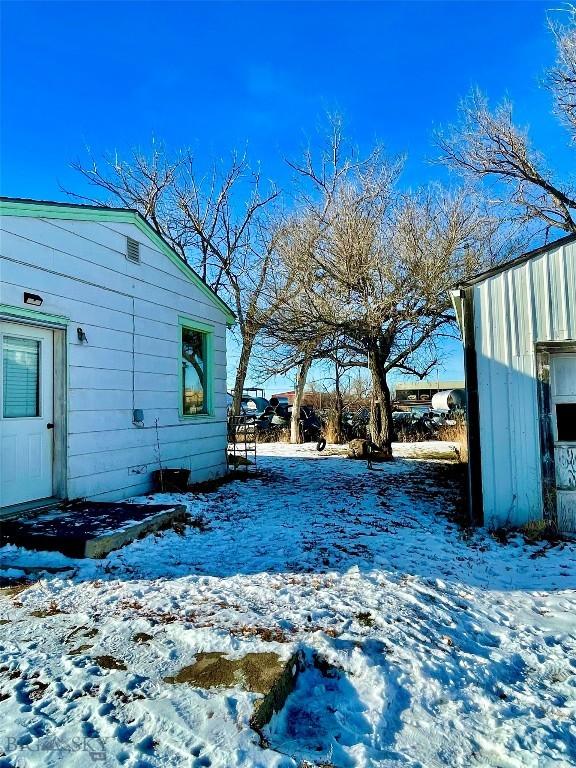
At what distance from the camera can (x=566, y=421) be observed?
550 cm

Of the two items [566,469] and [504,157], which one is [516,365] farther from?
[504,157]

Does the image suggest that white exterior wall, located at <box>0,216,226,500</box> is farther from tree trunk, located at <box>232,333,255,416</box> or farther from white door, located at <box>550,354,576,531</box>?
tree trunk, located at <box>232,333,255,416</box>

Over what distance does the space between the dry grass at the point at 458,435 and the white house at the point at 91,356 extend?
681 cm

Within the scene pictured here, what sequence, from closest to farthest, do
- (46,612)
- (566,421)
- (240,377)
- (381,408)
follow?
(46,612) → (566,421) → (381,408) → (240,377)

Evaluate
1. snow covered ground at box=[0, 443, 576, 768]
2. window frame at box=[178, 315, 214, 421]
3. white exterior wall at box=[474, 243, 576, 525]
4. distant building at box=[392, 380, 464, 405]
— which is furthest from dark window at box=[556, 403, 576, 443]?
distant building at box=[392, 380, 464, 405]

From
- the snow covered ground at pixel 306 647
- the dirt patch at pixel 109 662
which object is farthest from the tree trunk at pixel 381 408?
the dirt patch at pixel 109 662

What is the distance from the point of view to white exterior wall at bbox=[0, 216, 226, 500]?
18.2 ft

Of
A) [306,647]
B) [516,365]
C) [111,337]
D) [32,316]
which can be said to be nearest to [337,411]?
[111,337]

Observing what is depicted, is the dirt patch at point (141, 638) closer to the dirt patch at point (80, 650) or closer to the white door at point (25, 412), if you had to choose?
the dirt patch at point (80, 650)

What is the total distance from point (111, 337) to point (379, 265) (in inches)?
243

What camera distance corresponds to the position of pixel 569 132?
13.1 metres

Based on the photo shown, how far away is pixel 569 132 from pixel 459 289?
419 inches

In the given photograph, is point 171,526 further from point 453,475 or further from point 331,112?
point 331,112

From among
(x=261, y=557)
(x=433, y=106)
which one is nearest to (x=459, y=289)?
(x=261, y=557)
